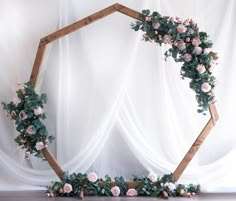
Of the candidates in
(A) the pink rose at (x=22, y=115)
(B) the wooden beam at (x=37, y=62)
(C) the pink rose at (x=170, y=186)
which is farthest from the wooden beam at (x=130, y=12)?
(C) the pink rose at (x=170, y=186)

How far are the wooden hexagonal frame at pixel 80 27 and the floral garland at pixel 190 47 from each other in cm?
5

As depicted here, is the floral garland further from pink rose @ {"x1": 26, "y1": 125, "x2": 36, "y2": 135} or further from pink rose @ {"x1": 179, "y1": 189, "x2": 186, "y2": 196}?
pink rose @ {"x1": 26, "y1": 125, "x2": 36, "y2": 135}

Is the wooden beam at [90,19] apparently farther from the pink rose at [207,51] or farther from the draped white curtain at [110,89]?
the pink rose at [207,51]

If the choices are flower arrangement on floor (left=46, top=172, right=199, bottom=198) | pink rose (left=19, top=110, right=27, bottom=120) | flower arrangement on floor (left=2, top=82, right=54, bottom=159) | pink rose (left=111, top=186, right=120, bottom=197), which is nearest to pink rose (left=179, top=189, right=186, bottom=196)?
flower arrangement on floor (left=46, top=172, right=199, bottom=198)

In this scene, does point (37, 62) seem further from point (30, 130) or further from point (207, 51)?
point (207, 51)

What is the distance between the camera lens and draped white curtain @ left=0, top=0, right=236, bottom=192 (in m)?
1.67

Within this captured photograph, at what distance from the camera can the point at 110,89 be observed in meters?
1.67

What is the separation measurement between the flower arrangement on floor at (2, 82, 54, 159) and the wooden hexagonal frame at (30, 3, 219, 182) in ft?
0.16

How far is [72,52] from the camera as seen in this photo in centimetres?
170

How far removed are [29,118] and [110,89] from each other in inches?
15.3

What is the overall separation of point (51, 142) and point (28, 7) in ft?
2.14

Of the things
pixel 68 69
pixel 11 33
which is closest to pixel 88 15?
pixel 68 69

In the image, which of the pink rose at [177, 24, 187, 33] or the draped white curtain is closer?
the pink rose at [177, 24, 187, 33]

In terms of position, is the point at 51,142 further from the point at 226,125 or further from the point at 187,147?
the point at 226,125
